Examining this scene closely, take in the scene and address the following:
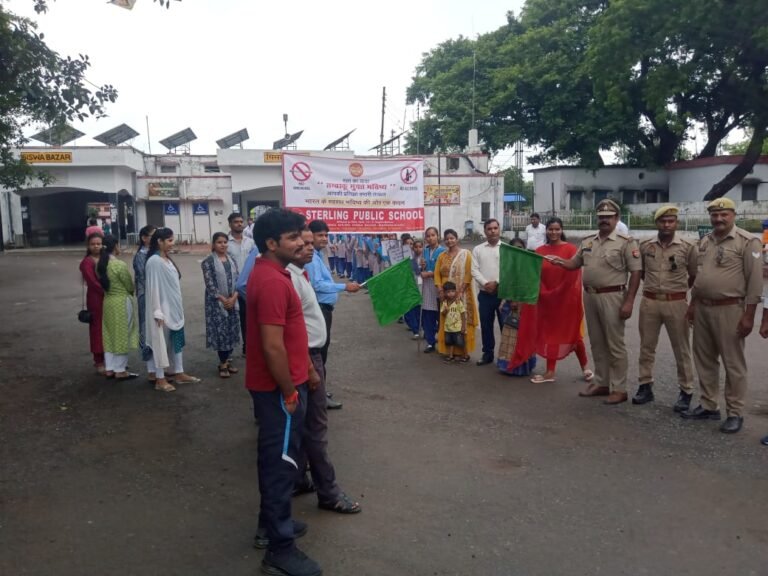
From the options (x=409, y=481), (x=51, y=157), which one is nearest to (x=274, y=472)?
(x=409, y=481)

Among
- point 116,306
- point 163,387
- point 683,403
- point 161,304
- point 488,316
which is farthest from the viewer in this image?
point 488,316

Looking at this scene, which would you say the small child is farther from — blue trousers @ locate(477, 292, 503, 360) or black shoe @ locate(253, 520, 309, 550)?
black shoe @ locate(253, 520, 309, 550)

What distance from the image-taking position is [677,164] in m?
31.1

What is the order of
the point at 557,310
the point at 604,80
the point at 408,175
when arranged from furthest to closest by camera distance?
the point at 604,80, the point at 408,175, the point at 557,310

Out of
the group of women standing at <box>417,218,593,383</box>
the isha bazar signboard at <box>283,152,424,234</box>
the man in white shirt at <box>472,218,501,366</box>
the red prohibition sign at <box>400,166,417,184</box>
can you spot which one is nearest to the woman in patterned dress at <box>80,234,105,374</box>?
the isha bazar signboard at <box>283,152,424,234</box>

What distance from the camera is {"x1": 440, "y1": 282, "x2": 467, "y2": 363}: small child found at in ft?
24.4

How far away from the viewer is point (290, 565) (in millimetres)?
3027

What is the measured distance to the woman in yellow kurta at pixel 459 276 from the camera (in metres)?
7.41

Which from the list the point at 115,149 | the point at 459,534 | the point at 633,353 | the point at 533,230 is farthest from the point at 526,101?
the point at 459,534

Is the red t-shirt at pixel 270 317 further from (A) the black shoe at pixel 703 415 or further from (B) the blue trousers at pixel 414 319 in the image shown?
(B) the blue trousers at pixel 414 319

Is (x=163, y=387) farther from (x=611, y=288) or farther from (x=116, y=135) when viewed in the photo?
(x=116, y=135)

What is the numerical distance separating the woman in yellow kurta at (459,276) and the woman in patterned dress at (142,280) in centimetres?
333

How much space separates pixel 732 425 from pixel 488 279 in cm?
301

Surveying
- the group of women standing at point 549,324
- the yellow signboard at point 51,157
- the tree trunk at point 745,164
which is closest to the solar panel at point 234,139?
the yellow signboard at point 51,157
